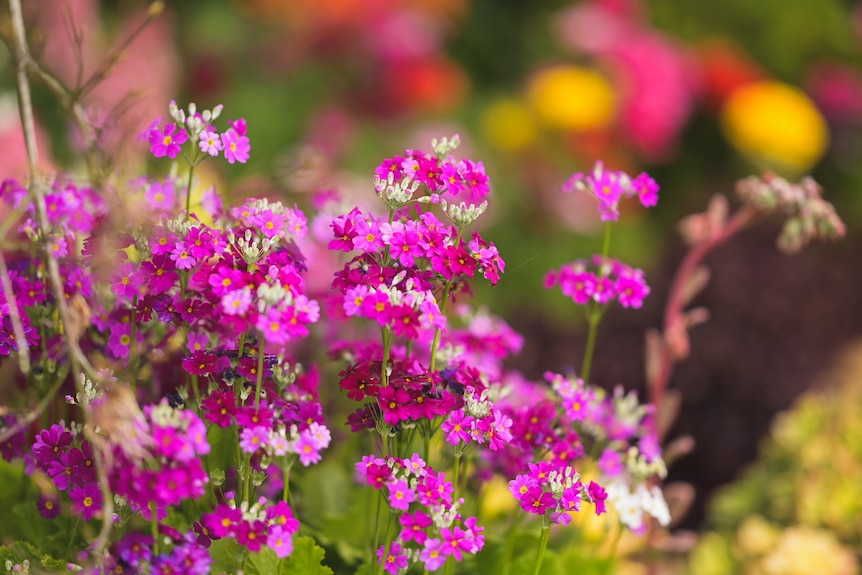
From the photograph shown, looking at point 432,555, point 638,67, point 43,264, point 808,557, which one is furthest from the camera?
point 638,67

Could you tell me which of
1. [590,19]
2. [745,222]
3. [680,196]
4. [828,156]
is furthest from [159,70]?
[828,156]

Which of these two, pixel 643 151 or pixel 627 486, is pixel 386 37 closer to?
pixel 643 151

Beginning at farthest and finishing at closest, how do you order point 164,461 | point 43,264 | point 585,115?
point 585,115 < point 43,264 < point 164,461

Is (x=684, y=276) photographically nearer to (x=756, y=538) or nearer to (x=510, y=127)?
(x=756, y=538)

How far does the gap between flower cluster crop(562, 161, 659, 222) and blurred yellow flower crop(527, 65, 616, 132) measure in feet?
7.17

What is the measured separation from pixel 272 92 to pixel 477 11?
1.16 meters

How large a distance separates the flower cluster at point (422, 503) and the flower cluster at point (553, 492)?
0.14ft

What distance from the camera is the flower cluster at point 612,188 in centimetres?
87

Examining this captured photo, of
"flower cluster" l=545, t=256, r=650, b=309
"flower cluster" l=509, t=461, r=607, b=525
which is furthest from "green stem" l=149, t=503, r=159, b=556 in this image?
"flower cluster" l=545, t=256, r=650, b=309

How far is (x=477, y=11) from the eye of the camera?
4133 millimetres

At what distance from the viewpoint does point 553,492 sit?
0.71 m

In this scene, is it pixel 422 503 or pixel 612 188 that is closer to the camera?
pixel 422 503

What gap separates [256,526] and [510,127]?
2.64 metres

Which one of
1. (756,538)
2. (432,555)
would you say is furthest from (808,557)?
(432,555)
